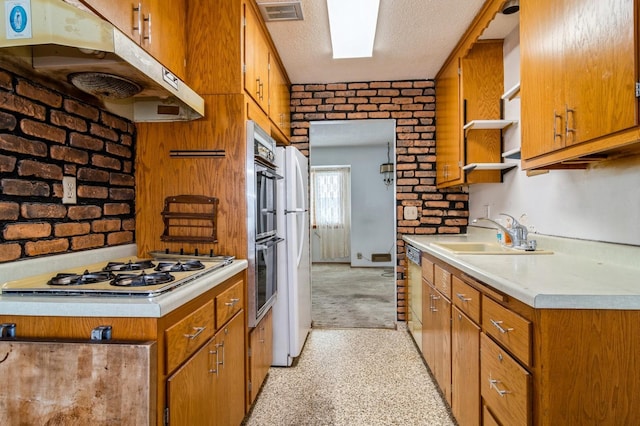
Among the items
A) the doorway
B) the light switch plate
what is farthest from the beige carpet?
the light switch plate

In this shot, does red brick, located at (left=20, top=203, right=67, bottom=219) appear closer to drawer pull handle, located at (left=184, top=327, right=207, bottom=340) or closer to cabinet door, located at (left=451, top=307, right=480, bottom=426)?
drawer pull handle, located at (left=184, top=327, right=207, bottom=340)

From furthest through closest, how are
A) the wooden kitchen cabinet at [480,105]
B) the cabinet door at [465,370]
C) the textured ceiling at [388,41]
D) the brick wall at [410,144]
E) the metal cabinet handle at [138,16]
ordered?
the brick wall at [410,144]
the wooden kitchen cabinet at [480,105]
the textured ceiling at [388,41]
the cabinet door at [465,370]
the metal cabinet handle at [138,16]

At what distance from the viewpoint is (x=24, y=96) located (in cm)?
131

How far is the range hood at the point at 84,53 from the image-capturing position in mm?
1004

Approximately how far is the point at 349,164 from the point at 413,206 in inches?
149

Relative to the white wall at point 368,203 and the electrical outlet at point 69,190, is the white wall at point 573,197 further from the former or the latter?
the white wall at point 368,203

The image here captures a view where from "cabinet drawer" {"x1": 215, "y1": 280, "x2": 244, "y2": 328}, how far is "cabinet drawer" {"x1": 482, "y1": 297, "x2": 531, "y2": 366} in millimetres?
1072

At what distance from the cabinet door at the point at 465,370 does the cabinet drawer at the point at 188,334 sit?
1092 mm

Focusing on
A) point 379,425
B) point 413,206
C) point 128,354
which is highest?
point 413,206

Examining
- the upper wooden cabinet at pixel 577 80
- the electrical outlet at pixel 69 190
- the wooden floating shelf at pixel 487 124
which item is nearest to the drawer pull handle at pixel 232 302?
the electrical outlet at pixel 69 190

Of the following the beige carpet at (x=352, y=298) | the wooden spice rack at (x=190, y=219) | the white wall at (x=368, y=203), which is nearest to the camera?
the wooden spice rack at (x=190, y=219)

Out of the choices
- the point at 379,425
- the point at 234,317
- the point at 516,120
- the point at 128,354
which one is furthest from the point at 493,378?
the point at 516,120

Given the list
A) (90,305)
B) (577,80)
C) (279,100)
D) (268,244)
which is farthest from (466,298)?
(279,100)

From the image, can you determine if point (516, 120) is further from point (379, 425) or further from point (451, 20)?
point (379, 425)
